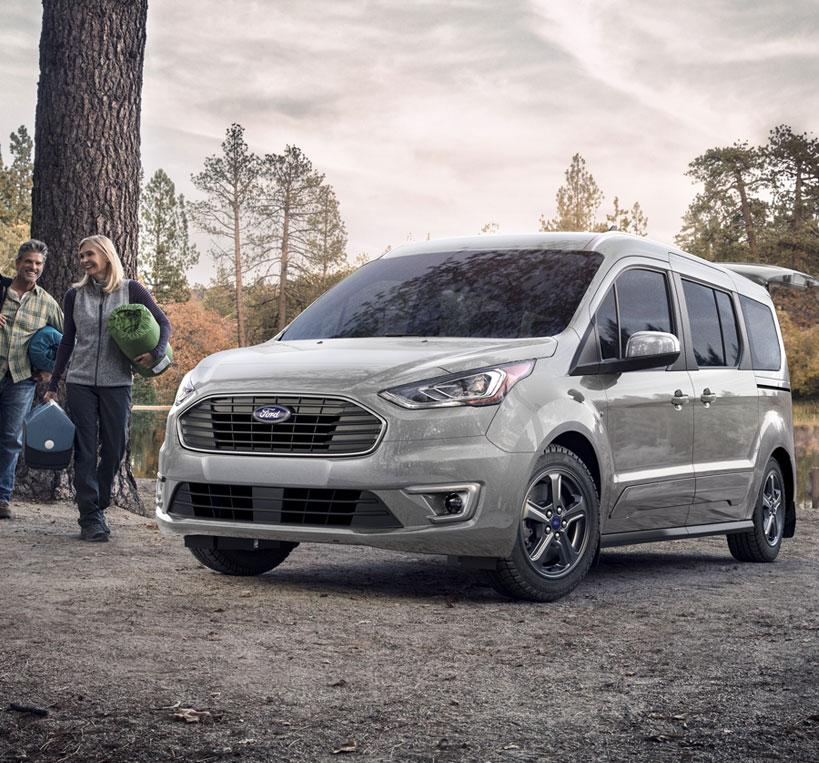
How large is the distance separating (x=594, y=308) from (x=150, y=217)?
79.5 m

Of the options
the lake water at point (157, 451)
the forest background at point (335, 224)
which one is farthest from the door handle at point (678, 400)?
the forest background at point (335, 224)

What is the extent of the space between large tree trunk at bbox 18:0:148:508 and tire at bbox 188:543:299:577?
355 centimetres

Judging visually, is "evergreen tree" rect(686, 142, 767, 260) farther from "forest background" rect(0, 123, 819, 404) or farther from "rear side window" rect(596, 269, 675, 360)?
"rear side window" rect(596, 269, 675, 360)

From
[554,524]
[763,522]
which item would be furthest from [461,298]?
[763,522]

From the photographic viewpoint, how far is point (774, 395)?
31.2ft

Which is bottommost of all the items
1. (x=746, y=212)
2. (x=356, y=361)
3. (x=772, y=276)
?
(x=356, y=361)

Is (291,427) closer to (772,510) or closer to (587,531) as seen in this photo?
(587,531)

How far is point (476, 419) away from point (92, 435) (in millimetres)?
3438

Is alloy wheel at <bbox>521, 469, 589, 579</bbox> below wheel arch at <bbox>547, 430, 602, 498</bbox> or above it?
below

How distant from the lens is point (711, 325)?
8.72m

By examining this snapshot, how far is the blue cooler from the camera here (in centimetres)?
868

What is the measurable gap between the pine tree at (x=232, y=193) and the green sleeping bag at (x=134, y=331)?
55.8m

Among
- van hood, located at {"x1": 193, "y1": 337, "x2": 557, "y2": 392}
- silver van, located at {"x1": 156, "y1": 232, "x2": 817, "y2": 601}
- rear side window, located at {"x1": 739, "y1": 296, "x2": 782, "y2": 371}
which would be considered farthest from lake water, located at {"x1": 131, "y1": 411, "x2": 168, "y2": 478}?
van hood, located at {"x1": 193, "y1": 337, "x2": 557, "y2": 392}

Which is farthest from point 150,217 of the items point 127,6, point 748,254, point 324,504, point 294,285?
point 324,504
